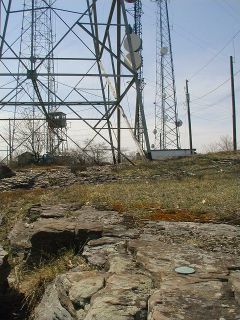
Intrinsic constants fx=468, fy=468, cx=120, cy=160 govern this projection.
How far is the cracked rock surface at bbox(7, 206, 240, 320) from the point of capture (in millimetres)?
3270

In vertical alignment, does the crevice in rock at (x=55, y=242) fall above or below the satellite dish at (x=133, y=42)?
below

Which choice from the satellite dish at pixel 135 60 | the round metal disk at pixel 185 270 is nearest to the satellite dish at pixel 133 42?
the satellite dish at pixel 135 60

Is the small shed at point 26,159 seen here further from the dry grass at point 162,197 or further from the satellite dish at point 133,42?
the dry grass at point 162,197

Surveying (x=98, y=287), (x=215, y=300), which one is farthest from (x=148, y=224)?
(x=215, y=300)

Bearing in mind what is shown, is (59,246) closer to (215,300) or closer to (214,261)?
(214,261)

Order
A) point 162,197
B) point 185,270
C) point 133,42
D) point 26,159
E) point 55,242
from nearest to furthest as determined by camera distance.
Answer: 1. point 185,270
2. point 55,242
3. point 162,197
4. point 133,42
5. point 26,159

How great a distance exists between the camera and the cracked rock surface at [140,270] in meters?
3.27

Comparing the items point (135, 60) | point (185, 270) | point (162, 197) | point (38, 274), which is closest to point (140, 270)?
point (185, 270)

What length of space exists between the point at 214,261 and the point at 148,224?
2.00 meters

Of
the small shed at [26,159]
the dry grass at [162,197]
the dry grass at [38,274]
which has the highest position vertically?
the small shed at [26,159]

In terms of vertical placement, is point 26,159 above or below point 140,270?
above

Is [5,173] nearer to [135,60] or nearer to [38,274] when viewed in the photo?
[135,60]

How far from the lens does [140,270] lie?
4.19m

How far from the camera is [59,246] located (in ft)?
19.9
